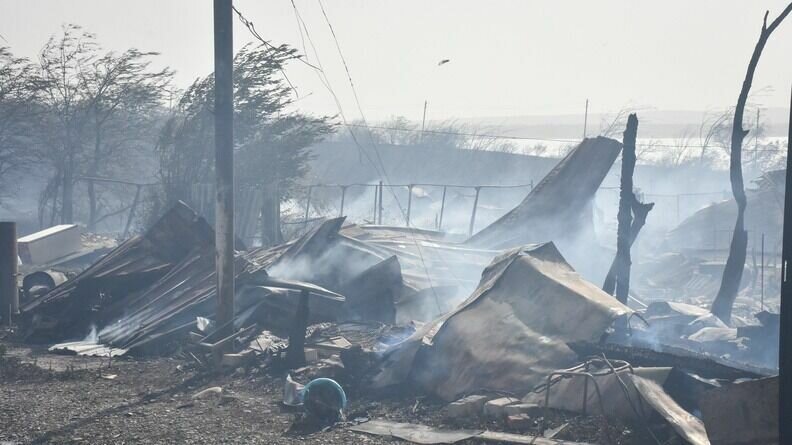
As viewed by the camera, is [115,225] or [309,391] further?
[115,225]

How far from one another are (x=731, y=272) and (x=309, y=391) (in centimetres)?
823

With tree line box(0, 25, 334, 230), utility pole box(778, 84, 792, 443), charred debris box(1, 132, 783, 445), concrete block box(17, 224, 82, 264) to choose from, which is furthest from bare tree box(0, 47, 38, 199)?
utility pole box(778, 84, 792, 443)

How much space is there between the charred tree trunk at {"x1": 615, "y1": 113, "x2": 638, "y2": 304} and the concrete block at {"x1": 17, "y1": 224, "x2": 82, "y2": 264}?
1346 cm

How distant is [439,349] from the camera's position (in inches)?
311

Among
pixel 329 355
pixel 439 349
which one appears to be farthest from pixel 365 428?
pixel 329 355

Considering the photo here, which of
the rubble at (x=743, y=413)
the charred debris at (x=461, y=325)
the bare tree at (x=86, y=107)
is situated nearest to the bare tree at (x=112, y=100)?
the bare tree at (x=86, y=107)

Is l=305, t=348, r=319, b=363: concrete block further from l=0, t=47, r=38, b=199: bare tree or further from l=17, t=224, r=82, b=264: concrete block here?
l=0, t=47, r=38, b=199: bare tree

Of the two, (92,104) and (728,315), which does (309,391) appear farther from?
(92,104)

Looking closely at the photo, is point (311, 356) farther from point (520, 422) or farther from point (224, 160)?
point (520, 422)

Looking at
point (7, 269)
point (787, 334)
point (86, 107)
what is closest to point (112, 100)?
point (86, 107)

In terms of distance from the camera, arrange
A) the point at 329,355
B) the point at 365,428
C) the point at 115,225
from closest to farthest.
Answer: the point at 365,428 < the point at 329,355 < the point at 115,225

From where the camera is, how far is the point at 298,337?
8602 mm

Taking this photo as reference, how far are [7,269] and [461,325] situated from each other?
7.50 metres

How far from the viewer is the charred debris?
621cm
